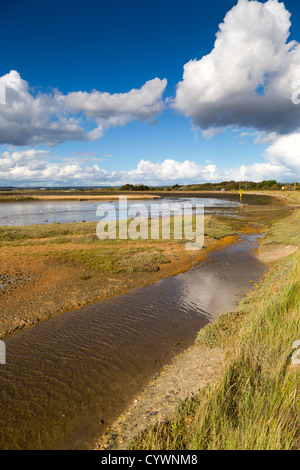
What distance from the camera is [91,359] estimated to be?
289 inches

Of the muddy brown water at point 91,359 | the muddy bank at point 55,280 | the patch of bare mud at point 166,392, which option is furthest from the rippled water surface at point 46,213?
the patch of bare mud at point 166,392

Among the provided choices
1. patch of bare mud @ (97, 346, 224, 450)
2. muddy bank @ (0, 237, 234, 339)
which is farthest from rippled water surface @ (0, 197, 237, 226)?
patch of bare mud @ (97, 346, 224, 450)

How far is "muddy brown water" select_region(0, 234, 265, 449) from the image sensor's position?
5184mm

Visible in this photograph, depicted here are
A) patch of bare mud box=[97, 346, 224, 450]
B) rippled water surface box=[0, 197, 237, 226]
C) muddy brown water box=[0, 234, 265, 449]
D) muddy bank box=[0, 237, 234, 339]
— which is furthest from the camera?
rippled water surface box=[0, 197, 237, 226]

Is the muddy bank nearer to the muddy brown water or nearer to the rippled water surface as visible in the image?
the muddy brown water

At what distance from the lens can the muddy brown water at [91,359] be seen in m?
5.18

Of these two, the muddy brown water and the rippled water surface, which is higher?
the rippled water surface

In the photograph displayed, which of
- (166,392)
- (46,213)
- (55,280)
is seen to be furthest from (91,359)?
(46,213)

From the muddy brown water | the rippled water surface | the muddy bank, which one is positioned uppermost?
the rippled water surface

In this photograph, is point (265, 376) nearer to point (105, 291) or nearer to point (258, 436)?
point (258, 436)

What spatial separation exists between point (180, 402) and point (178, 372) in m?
1.33

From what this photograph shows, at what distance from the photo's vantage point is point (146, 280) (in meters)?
14.6

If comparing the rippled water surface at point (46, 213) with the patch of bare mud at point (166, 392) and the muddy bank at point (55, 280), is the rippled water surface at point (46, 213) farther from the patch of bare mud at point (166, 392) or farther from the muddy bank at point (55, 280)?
the patch of bare mud at point (166, 392)
